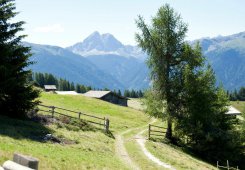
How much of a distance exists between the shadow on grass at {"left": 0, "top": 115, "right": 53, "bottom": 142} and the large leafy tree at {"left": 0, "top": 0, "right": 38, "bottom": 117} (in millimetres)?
1740

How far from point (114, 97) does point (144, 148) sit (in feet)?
290

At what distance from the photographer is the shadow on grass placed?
27859mm

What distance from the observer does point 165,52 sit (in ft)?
144

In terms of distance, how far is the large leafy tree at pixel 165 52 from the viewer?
4322 cm

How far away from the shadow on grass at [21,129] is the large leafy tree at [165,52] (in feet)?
54.7

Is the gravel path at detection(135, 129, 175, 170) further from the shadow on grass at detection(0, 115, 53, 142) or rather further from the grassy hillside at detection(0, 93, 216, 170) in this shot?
the shadow on grass at detection(0, 115, 53, 142)

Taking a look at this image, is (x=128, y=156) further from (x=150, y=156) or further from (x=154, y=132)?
(x=154, y=132)

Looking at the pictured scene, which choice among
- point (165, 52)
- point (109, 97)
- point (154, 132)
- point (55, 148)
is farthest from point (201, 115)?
point (109, 97)

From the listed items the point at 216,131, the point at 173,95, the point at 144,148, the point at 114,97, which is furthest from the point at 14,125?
the point at 114,97

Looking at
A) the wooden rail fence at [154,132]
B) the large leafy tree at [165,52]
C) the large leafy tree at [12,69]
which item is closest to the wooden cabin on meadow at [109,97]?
the wooden rail fence at [154,132]

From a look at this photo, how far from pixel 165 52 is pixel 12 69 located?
19525mm

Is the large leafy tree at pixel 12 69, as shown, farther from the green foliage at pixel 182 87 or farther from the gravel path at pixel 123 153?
the green foliage at pixel 182 87

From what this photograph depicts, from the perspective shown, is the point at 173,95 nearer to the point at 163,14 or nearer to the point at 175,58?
the point at 175,58

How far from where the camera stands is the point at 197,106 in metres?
43.2
